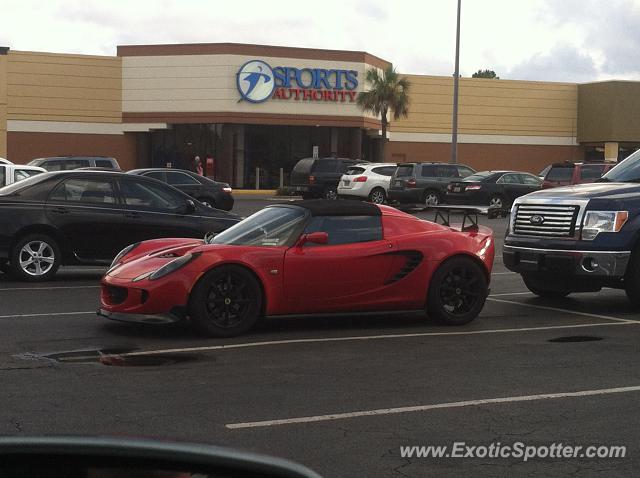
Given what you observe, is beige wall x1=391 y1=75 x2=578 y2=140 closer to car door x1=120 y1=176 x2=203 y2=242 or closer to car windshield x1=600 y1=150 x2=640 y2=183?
car door x1=120 y1=176 x2=203 y2=242

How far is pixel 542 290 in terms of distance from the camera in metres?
12.9

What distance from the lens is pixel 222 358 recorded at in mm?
8594

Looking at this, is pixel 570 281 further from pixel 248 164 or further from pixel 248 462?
pixel 248 164

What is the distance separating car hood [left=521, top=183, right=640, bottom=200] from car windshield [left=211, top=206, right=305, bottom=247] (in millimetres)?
3307

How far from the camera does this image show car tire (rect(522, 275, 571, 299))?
12.6 m

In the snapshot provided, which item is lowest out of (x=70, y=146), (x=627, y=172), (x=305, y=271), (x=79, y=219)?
(x=305, y=271)

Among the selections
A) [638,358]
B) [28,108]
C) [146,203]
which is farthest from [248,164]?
[638,358]

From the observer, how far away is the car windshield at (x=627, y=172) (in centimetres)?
1227

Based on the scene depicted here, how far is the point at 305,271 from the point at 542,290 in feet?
13.8

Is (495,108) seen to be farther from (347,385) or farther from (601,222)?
(347,385)

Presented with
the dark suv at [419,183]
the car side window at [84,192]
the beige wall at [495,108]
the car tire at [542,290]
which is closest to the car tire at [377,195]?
the dark suv at [419,183]

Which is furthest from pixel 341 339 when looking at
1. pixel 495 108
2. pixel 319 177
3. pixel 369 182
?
pixel 495 108

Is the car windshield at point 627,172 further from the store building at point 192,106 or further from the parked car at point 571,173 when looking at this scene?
the store building at point 192,106

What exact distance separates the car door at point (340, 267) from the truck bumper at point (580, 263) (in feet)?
7.08
